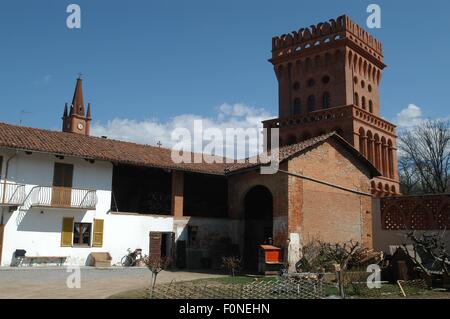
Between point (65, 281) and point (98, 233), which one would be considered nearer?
point (65, 281)

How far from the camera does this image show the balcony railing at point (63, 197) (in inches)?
842

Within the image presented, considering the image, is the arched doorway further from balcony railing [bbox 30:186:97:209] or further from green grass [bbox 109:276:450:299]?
green grass [bbox 109:276:450:299]

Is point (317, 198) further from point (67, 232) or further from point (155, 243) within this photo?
point (67, 232)

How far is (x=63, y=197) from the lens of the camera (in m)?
21.9

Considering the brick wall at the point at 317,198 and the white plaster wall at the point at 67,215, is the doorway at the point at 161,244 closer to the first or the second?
the white plaster wall at the point at 67,215

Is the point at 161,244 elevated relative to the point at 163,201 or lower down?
lower down

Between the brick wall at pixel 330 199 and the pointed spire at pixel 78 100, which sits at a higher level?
the pointed spire at pixel 78 100

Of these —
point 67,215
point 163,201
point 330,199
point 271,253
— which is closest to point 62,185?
point 67,215

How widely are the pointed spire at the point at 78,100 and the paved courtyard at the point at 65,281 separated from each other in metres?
37.8

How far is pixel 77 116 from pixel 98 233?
116 feet

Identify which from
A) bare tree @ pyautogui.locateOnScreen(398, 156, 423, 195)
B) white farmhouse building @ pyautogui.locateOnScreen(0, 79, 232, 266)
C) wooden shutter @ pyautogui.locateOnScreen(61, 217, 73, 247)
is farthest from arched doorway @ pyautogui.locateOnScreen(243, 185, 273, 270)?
bare tree @ pyautogui.locateOnScreen(398, 156, 423, 195)

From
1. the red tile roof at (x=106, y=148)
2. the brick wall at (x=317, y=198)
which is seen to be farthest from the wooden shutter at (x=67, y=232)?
the brick wall at (x=317, y=198)
